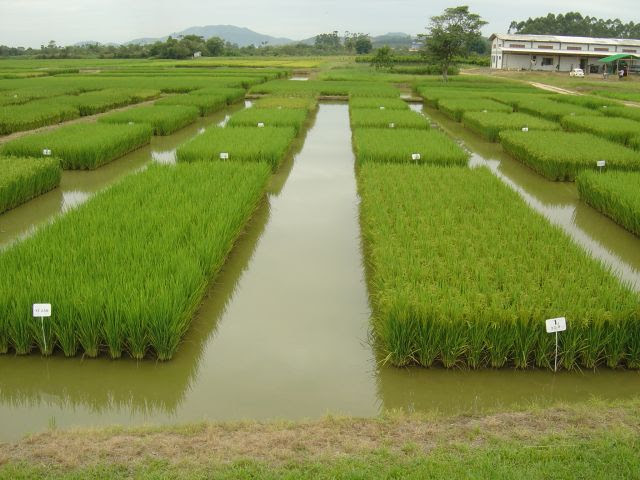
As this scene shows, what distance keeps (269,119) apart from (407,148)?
4613mm

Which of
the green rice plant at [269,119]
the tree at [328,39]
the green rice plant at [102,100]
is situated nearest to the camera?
the green rice plant at [269,119]

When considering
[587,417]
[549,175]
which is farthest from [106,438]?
[549,175]

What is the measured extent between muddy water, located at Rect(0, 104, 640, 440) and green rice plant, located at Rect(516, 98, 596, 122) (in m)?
11.4

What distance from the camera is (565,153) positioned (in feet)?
32.1

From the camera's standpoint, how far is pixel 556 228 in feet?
18.5

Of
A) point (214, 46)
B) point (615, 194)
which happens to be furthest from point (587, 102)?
point (214, 46)

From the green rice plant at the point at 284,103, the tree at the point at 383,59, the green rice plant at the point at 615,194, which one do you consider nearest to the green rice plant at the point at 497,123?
the green rice plant at the point at 284,103

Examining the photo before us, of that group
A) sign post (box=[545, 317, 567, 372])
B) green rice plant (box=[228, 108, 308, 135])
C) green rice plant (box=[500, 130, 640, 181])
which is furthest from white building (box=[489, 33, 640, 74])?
sign post (box=[545, 317, 567, 372])

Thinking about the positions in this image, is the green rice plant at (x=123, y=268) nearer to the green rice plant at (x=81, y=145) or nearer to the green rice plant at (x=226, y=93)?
the green rice plant at (x=81, y=145)

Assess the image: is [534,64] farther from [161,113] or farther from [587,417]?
[587,417]

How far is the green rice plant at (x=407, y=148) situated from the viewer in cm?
943

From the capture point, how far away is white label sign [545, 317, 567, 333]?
3.55 m

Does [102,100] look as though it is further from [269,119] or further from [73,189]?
[73,189]

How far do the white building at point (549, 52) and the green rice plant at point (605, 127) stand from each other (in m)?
37.8
